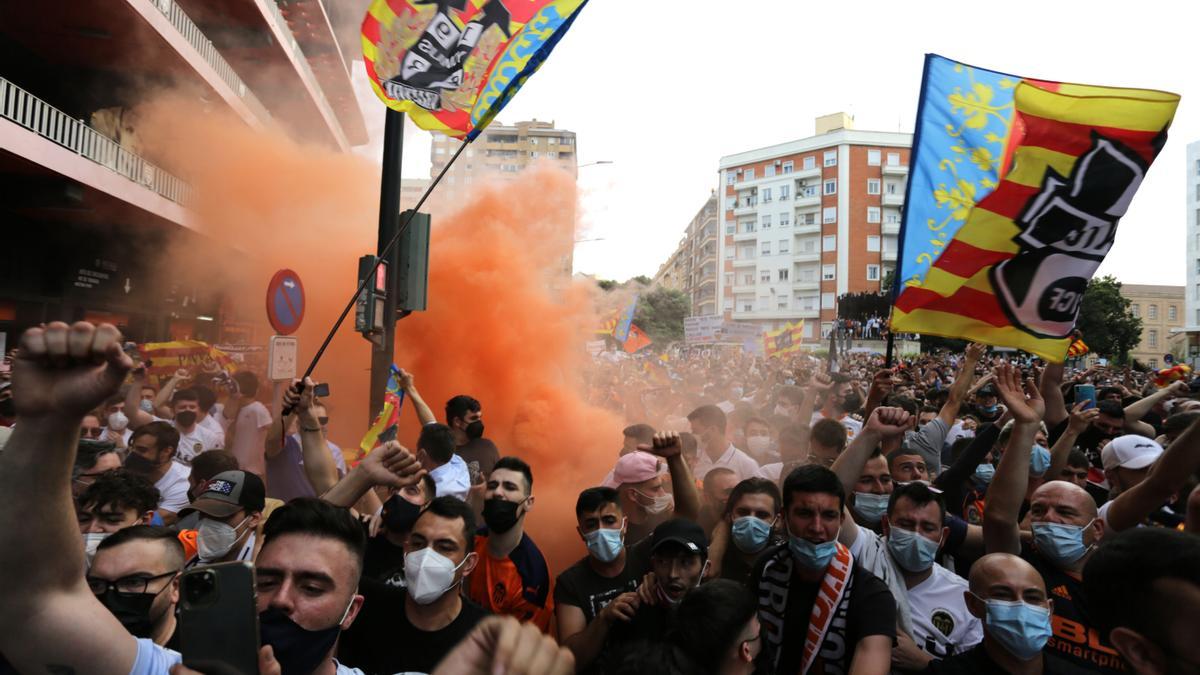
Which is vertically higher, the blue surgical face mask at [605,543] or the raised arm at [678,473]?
the raised arm at [678,473]

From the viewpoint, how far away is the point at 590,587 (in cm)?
312

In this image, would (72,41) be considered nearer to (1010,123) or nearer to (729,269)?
(1010,123)

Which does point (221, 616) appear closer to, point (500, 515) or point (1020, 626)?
point (500, 515)

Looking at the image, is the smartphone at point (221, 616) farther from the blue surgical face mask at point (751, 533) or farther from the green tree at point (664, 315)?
the green tree at point (664, 315)

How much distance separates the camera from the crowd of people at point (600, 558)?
4.17ft

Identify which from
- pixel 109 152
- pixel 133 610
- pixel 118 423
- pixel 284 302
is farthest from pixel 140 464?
pixel 109 152

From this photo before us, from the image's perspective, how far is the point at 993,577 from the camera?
96.2 inches

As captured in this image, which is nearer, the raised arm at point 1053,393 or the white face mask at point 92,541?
the white face mask at point 92,541

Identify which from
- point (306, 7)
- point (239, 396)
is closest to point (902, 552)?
point (239, 396)

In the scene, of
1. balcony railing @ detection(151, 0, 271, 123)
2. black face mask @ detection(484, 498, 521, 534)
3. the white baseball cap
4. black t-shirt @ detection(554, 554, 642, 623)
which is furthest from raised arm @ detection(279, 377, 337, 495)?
balcony railing @ detection(151, 0, 271, 123)

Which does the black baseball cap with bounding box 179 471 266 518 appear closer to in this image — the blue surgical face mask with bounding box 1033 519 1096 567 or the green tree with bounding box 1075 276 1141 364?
the blue surgical face mask with bounding box 1033 519 1096 567

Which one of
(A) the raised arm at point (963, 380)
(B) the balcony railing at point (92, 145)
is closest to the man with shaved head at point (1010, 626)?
(A) the raised arm at point (963, 380)

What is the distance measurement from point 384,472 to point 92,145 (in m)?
11.1

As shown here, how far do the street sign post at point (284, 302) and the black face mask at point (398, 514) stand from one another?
7.90ft
